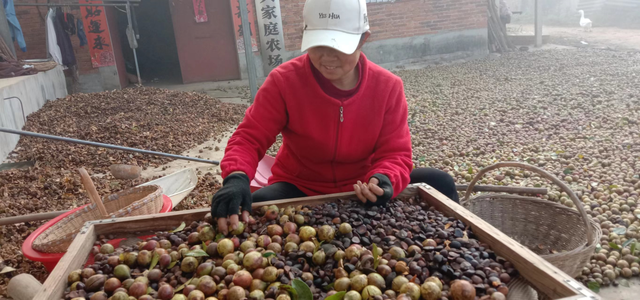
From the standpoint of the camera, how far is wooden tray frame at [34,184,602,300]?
1.35m

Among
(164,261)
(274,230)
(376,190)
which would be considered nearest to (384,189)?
(376,190)

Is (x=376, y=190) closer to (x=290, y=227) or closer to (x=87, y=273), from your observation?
(x=290, y=227)

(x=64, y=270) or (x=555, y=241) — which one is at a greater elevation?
(x=64, y=270)

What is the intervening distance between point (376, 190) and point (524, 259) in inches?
25.9

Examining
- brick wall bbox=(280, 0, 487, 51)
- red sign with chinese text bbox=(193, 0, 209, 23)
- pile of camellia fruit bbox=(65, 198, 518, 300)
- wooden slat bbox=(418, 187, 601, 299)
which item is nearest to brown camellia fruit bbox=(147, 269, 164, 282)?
pile of camellia fruit bbox=(65, 198, 518, 300)

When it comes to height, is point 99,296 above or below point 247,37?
below

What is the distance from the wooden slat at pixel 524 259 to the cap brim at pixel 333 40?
2.72ft

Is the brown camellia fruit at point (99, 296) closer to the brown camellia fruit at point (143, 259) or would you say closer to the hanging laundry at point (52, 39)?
the brown camellia fruit at point (143, 259)

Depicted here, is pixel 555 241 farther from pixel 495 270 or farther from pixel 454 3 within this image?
pixel 454 3

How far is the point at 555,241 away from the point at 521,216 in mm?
258

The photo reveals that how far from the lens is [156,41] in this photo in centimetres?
1591

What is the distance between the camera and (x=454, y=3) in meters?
12.2

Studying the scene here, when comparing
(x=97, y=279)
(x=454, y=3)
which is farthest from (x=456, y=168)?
(x=454, y=3)

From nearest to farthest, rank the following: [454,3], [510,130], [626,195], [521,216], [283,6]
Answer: [521,216], [626,195], [510,130], [283,6], [454,3]
